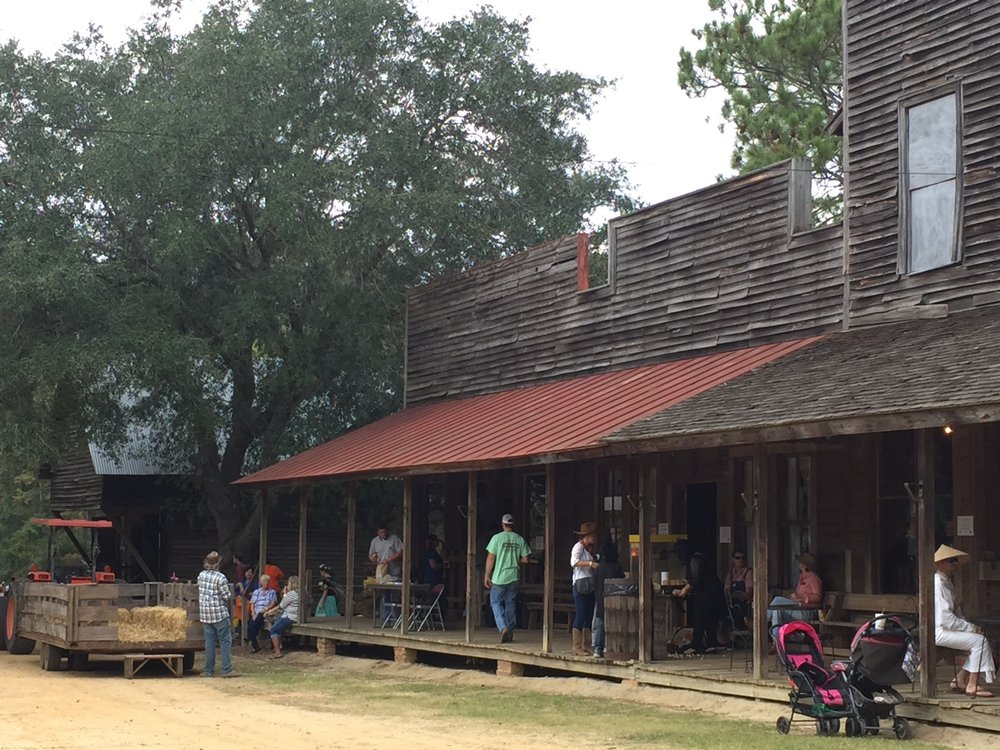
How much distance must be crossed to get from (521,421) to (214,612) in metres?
4.87

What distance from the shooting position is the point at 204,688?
18.5 metres

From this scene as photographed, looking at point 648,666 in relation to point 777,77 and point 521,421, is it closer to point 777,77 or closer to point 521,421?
point 521,421

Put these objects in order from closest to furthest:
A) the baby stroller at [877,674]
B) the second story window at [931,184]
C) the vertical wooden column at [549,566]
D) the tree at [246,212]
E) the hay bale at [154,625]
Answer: the baby stroller at [877,674] < the second story window at [931,184] < the vertical wooden column at [549,566] < the hay bale at [154,625] < the tree at [246,212]

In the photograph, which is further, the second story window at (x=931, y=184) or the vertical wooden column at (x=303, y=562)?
the vertical wooden column at (x=303, y=562)

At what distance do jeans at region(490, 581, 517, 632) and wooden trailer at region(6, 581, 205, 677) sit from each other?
4020 mm

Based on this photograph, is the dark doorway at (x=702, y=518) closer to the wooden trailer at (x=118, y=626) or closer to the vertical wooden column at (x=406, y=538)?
the vertical wooden column at (x=406, y=538)

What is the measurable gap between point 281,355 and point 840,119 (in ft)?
42.1

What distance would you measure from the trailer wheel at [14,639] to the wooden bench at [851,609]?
13.7 meters

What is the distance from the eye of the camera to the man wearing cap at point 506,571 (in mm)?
19922

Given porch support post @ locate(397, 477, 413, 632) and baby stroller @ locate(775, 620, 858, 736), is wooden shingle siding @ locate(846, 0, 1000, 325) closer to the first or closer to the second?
baby stroller @ locate(775, 620, 858, 736)

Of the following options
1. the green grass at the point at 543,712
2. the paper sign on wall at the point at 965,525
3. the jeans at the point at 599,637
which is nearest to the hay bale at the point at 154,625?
the green grass at the point at 543,712

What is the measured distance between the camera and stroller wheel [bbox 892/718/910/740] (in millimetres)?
12562

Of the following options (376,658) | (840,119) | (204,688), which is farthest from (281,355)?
(840,119)

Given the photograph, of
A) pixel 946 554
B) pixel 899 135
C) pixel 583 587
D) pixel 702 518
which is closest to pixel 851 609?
pixel 946 554
